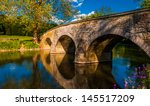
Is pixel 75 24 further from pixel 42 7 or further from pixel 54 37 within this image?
pixel 42 7

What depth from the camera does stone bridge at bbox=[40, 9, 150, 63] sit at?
15.0 metres

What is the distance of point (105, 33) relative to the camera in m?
19.5

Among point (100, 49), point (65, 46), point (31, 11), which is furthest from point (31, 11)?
point (100, 49)

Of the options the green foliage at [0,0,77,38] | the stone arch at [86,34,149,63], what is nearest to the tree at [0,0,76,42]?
the green foliage at [0,0,77,38]

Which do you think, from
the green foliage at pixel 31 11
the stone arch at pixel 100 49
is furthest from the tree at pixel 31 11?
the stone arch at pixel 100 49

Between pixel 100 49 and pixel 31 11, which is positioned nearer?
pixel 100 49

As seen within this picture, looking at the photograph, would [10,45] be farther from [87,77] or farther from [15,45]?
[87,77]

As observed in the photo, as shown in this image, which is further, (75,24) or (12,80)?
(75,24)

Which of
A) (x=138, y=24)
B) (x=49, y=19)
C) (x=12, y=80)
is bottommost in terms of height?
(x=12, y=80)

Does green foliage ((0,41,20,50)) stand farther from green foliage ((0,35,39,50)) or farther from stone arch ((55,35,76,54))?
stone arch ((55,35,76,54))

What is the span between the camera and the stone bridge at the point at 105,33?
1502 cm

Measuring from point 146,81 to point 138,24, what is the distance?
20.8 ft

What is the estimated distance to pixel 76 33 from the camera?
25.3 m

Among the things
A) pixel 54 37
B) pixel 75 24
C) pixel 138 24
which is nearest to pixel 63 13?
pixel 54 37
